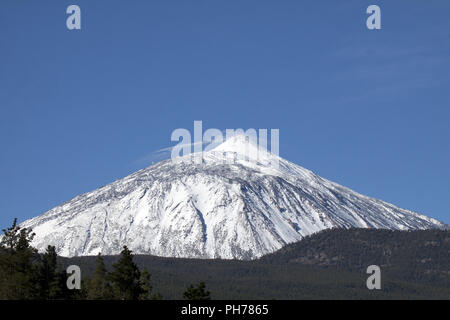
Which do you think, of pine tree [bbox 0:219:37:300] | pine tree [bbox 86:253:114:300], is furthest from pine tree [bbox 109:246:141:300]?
pine tree [bbox 0:219:37:300]

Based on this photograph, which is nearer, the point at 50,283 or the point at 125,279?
the point at 50,283

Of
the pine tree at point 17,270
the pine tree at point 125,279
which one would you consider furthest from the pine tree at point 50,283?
the pine tree at point 125,279

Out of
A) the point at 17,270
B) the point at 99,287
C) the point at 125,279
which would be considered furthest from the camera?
the point at 99,287

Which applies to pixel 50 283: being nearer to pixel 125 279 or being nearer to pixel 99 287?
pixel 125 279

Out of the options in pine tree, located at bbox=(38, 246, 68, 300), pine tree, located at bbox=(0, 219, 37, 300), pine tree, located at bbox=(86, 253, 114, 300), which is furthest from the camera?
pine tree, located at bbox=(86, 253, 114, 300)

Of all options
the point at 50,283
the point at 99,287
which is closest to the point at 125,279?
the point at 50,283

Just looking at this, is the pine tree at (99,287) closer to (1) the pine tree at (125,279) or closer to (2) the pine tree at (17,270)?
(1) the pine tree at (125,279)

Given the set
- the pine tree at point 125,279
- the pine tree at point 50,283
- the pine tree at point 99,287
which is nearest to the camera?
the pine tree at point 50,283

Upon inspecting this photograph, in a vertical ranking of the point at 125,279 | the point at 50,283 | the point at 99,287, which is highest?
the point at 125,279

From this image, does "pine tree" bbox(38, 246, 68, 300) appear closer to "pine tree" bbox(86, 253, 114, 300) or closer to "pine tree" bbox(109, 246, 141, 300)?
"pine tree" bbox(86, 253, 114, 300)
